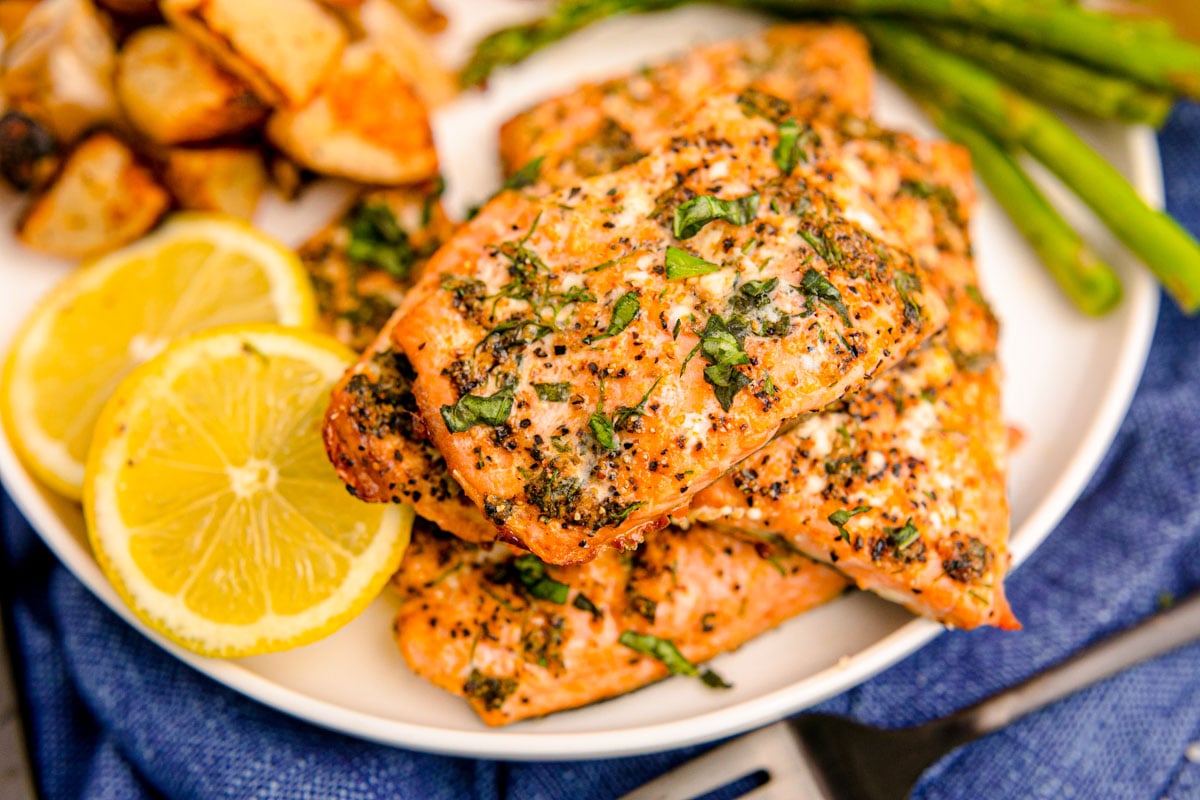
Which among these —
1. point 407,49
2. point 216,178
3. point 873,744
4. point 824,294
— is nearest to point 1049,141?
point 824,294

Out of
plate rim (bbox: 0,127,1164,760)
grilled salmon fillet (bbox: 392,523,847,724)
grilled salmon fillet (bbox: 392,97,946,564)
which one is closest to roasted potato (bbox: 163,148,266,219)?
plate rim (bbox: 0,127,1164,760)

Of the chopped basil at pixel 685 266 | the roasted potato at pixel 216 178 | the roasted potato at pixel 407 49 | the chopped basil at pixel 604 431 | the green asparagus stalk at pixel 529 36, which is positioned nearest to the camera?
the chopped basil at pixel 604 431

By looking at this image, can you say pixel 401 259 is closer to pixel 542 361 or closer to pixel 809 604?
pixel 542 361

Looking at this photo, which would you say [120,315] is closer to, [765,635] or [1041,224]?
[765,635]

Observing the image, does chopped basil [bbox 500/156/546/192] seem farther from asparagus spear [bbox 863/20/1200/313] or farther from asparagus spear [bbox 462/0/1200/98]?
asparagus spear [bbox 863/20/1200/313]

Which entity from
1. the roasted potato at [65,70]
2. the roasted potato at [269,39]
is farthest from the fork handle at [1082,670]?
the roasted potato at [65,70]

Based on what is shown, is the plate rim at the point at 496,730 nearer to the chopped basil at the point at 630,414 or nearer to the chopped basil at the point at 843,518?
the chopped basil at the point at 843,518

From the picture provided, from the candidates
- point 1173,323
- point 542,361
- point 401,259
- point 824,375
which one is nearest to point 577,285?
point 542,361
